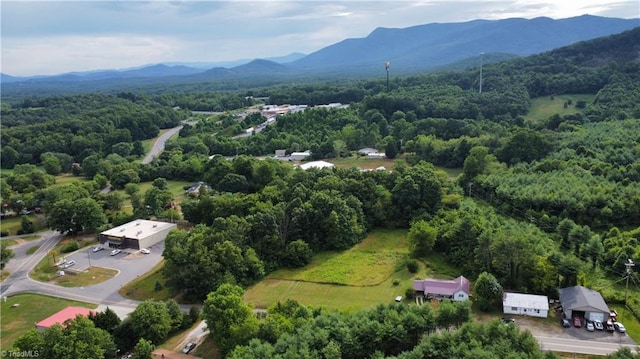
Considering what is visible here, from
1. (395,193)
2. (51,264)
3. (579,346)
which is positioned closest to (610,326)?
(579,346)

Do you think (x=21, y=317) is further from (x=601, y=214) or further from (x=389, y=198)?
(x=601, y=214)

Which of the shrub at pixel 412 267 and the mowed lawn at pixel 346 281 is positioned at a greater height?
the shrub at pixel 412 267

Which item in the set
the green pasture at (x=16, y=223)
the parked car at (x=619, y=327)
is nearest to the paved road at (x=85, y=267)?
the green pasture at (x=16, y=223)

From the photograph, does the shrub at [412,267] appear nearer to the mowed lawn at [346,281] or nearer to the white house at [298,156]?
the mowed lawn at [346,281]

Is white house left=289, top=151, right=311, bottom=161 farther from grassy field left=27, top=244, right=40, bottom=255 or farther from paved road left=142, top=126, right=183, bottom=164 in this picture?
grassy field left=27, top=244, right=40, bottom=255

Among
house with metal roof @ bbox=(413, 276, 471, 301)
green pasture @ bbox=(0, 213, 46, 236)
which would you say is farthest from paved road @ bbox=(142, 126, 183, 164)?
house with metal roof @ bbox=(413, 276, 471, 301)

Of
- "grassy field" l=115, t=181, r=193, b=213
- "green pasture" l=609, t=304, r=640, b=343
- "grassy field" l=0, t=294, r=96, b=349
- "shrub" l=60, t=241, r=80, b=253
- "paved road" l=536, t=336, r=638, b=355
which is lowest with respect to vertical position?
"green pasture" l=609, t=304, r=640, b=343
